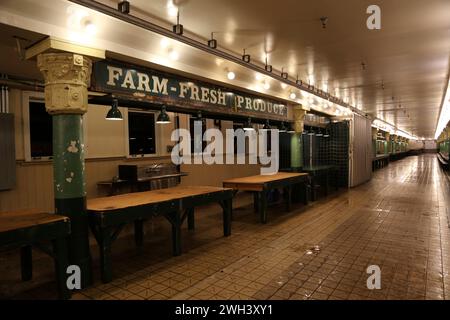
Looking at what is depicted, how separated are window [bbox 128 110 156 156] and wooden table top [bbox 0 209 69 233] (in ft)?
13.8

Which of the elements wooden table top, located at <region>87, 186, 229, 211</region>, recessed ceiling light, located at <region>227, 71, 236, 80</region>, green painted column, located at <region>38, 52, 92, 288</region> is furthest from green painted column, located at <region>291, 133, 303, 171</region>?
green painted column, located at <region>38, 52, 92, 288</region>

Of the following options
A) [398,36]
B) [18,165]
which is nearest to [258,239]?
[398,36]

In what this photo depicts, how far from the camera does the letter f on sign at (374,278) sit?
11.9 ft

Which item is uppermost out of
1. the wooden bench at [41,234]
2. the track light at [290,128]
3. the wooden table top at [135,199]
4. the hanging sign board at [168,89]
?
the hanging sign board at [168,89]

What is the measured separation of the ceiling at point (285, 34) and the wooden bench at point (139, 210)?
2.06 m

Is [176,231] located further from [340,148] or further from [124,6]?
[340,148]

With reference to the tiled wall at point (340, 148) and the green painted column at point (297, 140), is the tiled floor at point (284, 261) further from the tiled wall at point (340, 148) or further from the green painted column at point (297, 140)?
the tiled wall at point (340, 148)

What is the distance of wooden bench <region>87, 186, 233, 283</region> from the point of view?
382 centimetres

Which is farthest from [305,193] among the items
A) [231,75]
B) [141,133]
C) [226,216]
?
[141,133]

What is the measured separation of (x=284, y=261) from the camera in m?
4.49

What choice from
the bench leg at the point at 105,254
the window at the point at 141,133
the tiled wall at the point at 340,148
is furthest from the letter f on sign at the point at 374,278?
the tiled wall at the point at 340,148

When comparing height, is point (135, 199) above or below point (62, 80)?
below

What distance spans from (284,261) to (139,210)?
2.20 m

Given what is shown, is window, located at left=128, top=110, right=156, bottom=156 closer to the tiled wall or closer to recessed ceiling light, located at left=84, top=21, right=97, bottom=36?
recessed ceiling light, located at left=84, top=21, right=97, bottom=36
